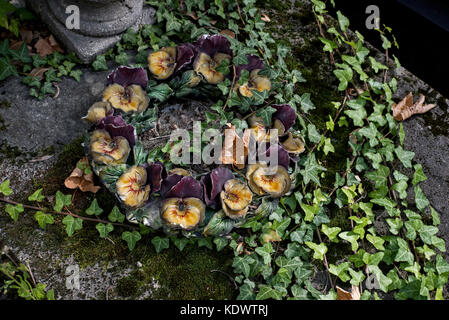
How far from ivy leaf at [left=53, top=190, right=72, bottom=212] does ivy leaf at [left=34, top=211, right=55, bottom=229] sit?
5 cm

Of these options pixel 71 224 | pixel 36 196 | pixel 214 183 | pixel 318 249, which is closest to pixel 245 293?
pixel 318 249

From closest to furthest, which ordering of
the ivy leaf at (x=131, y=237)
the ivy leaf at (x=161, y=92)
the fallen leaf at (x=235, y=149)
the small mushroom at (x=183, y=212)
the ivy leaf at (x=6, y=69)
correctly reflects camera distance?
the small mushroom at (x=183, y=212)
the ivy leaf at (x=131, y=237)
the fallen leaf at (x=235, y=149)
the ivy leaf at (x=161, y=92)
the ivy leaf at (x=6, y=69)

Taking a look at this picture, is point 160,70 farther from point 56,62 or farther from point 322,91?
point 322,91

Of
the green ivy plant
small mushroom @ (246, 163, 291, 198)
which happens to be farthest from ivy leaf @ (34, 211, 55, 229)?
small mushroom @ (246, 163, 291, 198)

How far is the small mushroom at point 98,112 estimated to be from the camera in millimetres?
2291

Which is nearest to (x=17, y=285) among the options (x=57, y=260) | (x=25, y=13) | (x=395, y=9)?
(x=57, y=260)

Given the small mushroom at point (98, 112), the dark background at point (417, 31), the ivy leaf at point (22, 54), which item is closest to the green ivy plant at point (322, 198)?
the dark background at point (417, 31)

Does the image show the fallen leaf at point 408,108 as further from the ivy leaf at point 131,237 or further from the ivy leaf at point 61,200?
the ivy leaf at point 61,200

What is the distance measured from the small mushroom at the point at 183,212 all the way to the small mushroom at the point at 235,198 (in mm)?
118

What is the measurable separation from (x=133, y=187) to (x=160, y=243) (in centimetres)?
33

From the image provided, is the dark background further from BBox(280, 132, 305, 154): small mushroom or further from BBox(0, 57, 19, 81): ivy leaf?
BBox(0, 57, 19, 81): ivy leaf

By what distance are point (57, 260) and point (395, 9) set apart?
2.73 metres

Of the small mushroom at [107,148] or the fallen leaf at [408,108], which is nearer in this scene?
the small mushroom at [107,148]

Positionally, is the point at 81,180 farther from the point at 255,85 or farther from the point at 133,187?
the point at 255,85
